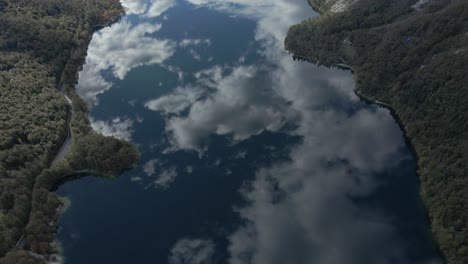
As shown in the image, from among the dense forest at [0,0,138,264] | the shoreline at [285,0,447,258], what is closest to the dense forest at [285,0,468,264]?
the shoreline at [285,0,447,258]

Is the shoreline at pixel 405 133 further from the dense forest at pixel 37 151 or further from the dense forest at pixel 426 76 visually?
the dense forest at pixel 37 151

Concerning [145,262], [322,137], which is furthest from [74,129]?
[322,137]

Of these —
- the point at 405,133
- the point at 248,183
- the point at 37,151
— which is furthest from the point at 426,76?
the point at 37,151

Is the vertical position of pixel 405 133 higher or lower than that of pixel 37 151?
lower

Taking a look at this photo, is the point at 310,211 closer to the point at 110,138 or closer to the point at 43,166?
the point at 110,138

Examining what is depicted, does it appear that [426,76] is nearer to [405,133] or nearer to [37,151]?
[405,133]

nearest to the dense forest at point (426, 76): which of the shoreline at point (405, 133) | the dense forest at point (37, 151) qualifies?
the shoreline at point (405, 133)
